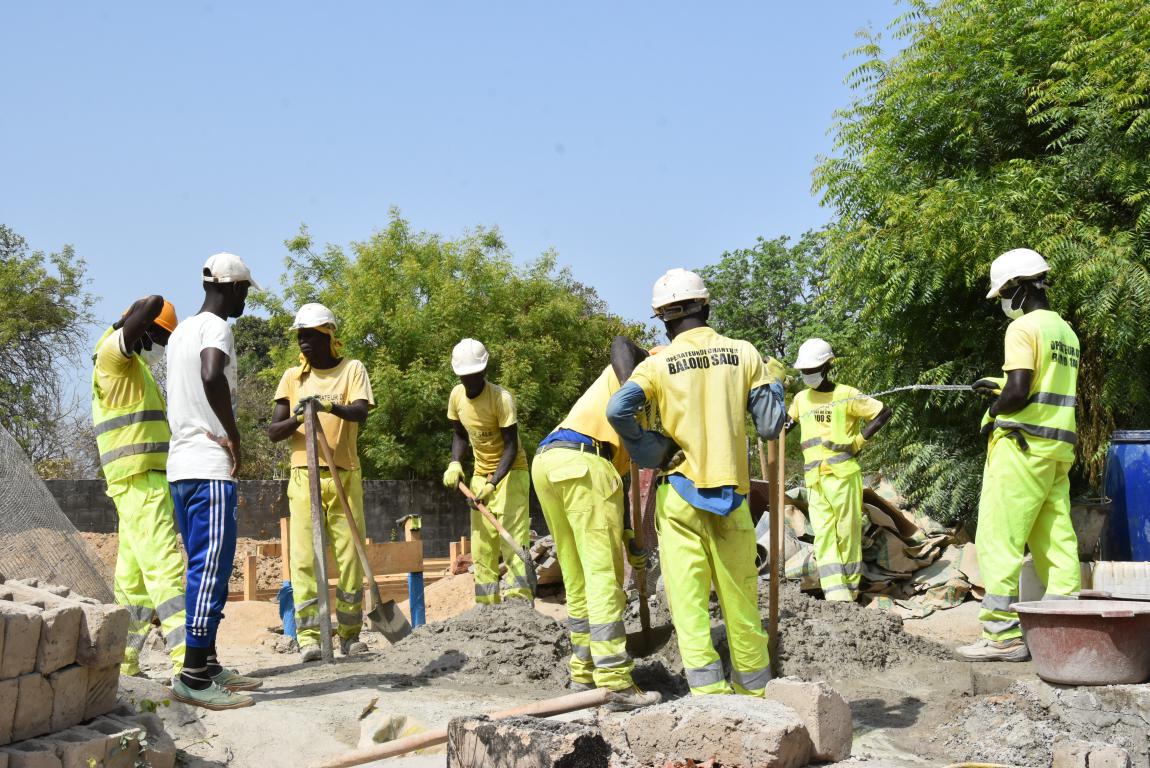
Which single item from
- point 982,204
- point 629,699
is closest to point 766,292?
point 982,204

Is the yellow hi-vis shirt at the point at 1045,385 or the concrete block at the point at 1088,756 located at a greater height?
the yellow hi-vis shirt at the point at 1045,385

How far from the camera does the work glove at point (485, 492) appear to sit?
25.5 feet

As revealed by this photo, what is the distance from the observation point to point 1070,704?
4.96 meters

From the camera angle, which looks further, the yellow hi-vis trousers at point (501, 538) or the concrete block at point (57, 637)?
the yellow hi-vis trousers at point (501, 538)

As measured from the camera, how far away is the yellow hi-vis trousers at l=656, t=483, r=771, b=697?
4758 millimetres

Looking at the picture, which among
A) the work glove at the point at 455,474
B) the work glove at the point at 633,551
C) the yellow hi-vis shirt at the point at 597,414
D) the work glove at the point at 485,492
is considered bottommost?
the work glove at the point at 633,551

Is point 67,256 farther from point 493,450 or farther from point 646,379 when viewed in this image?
point 646,379

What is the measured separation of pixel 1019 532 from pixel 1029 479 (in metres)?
0.30

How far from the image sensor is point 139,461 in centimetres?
560

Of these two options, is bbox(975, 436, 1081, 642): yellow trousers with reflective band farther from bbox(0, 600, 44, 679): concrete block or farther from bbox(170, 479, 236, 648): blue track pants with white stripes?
bbox(0, 600, 44, 679): concrete block

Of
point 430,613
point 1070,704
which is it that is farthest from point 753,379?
point 430,613

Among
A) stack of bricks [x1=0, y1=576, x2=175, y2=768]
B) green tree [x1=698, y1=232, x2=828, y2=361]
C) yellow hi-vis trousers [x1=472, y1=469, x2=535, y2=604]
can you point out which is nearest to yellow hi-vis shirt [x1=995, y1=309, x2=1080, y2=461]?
yellow hi-vis trousers [x1=472, y1=469, x2=535, y2=604]

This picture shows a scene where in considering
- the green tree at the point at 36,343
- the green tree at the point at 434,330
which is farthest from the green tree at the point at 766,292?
the green tree at the point at 36,343

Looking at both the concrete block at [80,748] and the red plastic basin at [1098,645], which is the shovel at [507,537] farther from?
the concrete block at [80,748]
